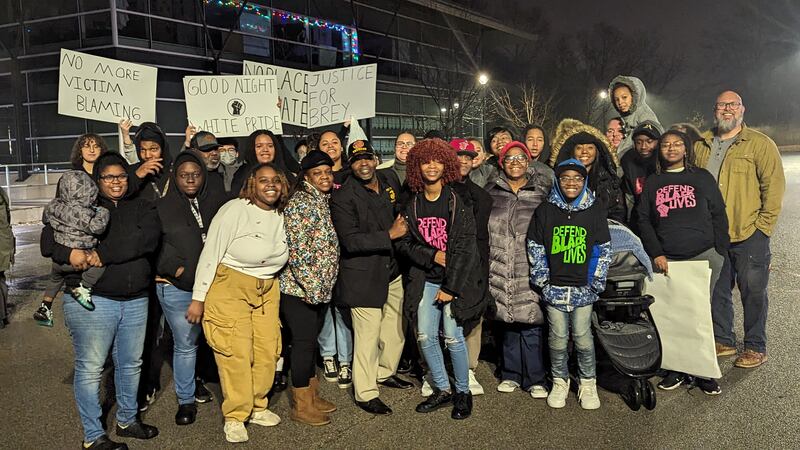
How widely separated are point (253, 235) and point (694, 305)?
3.48 meters

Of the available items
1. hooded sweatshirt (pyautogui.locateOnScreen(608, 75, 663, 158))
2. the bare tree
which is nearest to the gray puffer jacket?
hooded sweatshirt (pyautogui.locateOnScreen(608, 75, 663, 158))

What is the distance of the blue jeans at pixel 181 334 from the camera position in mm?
4574

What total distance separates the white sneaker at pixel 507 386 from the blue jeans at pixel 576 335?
490 mm

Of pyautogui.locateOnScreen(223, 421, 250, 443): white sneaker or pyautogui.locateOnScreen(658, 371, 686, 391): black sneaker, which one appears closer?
pyautogui.locateOnScreen(223, 421, 250, 443): white sneaker

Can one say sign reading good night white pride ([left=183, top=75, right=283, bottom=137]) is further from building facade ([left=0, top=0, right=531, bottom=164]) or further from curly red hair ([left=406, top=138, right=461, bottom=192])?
building facade ([left=0, top=0, right=531, bottom=164])

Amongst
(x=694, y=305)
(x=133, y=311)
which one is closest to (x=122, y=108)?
(x=133, y=311)

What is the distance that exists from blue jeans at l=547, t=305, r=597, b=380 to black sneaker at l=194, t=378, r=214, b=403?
2.85 meters

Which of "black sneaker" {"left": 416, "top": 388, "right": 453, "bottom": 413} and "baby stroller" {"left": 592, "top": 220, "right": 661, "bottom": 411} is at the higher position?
"baby stroller" {"left": 592, "top": 220, "right": 661, "bottom": 411}

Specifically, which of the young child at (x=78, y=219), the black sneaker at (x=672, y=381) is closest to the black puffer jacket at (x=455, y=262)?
the black sneaker at (x=672, y=381)

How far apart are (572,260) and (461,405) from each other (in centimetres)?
138

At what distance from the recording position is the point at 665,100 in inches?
2468

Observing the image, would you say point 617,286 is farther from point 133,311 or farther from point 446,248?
point 133,311

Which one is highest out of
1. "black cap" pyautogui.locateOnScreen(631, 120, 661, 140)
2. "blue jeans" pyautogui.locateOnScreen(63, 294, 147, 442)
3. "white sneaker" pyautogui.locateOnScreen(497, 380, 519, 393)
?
"black cap" pyautogui.locateOnScreen(631, 120, 661, 140)

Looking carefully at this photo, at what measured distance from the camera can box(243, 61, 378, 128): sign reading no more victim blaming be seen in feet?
26.4
